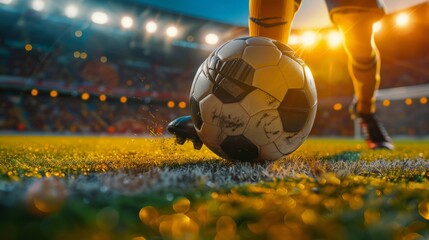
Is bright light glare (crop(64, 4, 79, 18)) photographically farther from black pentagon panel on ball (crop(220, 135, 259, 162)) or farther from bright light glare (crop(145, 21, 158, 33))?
black pentagon panel on ball (crop(220, 135, 259, 162))

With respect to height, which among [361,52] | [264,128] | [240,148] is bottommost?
[240,148]

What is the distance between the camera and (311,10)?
44.8 ft

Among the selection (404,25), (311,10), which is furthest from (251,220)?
(404,25)

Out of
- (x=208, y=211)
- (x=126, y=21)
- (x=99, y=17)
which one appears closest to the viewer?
(x=208, y=211)

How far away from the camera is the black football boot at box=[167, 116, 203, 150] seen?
7.11 feet

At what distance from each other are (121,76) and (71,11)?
187 inches

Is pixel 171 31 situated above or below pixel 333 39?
above

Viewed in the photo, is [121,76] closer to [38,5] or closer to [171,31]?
[171,31]

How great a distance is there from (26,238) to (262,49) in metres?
1.42

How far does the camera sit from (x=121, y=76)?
1939 centimetres

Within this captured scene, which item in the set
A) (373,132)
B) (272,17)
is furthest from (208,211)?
(373,132)

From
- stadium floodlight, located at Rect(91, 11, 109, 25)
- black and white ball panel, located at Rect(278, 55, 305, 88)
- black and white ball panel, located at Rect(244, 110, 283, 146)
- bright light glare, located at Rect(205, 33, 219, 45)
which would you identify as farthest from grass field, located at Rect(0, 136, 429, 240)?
bright light glare, located at Rect(205, 33, 219, 45)

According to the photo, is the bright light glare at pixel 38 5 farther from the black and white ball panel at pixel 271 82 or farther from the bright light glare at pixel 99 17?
the black and white ball panel at pixel 271 82

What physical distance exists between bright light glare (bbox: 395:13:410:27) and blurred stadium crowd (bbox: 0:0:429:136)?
0.38 meters
